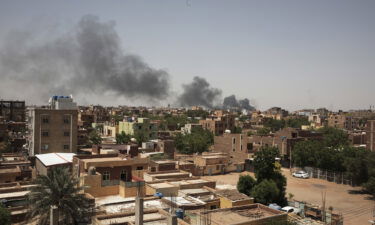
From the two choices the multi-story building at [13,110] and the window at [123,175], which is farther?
the multi-story building at [13,110]

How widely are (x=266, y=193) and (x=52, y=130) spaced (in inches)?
904

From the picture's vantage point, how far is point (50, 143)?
3544 centimetres

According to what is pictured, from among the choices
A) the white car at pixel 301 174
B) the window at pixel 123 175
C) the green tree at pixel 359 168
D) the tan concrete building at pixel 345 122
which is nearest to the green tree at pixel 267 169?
the green tree at pixel 359 168

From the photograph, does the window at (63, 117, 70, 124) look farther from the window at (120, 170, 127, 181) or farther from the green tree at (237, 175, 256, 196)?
the green tree at (237, 175, 256, 196)

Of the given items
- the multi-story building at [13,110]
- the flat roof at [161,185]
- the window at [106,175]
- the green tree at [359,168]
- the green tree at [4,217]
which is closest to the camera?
the green tree at [4,217]

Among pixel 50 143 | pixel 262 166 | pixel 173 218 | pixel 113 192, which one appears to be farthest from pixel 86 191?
pixel 50 143

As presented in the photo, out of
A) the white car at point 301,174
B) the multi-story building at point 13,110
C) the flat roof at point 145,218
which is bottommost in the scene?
the white car at point 301,174

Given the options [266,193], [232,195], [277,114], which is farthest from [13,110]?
[277,114]

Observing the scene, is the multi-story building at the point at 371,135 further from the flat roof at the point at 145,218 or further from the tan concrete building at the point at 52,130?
the flat roof at the point at 145,218

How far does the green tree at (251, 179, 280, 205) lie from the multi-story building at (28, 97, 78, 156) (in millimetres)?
20532

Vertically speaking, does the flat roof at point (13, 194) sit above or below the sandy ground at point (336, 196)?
above

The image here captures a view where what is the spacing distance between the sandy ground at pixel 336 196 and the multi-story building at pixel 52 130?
15.8m

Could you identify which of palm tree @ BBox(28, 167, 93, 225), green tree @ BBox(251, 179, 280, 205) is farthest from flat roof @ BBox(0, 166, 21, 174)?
green tree @ BBox(251, 179, 280, 205)

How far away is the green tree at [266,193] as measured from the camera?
2528 cm
